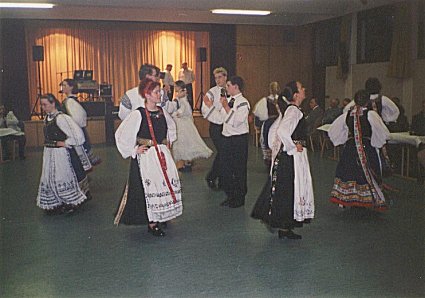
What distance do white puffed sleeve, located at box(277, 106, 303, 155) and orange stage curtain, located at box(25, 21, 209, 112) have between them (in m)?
8.98

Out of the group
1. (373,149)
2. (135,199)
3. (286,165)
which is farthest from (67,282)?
(373,149)

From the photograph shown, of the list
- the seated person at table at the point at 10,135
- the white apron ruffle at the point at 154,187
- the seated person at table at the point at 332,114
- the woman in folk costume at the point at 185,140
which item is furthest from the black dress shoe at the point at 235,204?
the seated person at table at the point at 10,135

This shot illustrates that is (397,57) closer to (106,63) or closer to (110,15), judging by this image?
(110,15)

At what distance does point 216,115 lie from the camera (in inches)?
212

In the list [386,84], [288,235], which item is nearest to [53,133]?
[288,235]

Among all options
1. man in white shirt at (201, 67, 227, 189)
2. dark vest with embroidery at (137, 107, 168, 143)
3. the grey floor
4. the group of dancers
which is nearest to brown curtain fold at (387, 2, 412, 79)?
the grey floor

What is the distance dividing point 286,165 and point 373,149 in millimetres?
1373

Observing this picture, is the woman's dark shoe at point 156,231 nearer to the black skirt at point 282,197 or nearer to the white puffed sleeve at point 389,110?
the black skirt at point 282,197

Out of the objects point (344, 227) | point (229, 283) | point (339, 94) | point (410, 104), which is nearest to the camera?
point (229, 283)

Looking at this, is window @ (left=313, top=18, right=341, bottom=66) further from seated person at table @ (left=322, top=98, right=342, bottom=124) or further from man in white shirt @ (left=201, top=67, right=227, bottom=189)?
man in white shirt @ (left=201, top=67, right=227, bottom=189)

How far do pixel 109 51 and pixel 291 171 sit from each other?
1019cm

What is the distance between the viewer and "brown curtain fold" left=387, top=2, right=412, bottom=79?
29.2ft

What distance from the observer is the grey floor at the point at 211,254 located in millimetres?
A: 3332

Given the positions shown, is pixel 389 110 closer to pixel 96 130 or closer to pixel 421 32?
pixel 421 32
